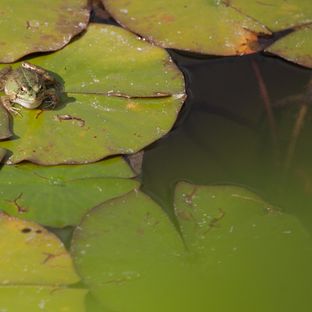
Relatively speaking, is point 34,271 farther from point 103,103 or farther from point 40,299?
point 103,103

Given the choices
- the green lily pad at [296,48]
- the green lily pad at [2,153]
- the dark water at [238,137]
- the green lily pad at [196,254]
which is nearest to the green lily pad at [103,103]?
the green lily pad at [2,153]

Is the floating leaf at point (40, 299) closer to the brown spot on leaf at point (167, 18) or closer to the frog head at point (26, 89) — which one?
the frog head at point (26, 89)

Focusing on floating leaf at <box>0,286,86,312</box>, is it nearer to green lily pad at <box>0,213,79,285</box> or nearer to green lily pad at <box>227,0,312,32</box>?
green lily pad at <box>0,213,79,285</box>

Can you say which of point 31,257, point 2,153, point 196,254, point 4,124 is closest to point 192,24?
point 4,124

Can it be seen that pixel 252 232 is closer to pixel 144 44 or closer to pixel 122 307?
pixel 122 307

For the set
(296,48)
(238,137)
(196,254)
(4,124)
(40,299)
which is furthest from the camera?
(296,48)

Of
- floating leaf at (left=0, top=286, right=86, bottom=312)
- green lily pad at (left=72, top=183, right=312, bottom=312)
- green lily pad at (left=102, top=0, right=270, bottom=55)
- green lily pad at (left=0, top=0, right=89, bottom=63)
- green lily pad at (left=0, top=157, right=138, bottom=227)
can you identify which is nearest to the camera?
floating leaf at (left=0, top=286, right=86, bottom=312)

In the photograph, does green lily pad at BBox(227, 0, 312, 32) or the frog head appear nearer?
the frog head

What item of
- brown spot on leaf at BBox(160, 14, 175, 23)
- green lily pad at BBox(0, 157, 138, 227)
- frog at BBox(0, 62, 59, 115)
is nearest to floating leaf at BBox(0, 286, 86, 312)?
green lily pad at BBox(0, 157, 138, 227)
